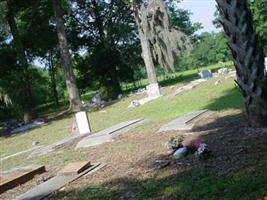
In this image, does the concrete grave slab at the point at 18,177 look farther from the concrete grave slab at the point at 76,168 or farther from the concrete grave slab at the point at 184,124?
the concrete grave slab at the point at 184,124

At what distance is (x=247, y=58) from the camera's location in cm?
771

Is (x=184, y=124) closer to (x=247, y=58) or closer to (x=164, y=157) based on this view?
(x=247, y=58)

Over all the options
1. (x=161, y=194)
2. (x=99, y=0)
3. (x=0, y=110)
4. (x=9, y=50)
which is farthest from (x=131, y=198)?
(x=99, y=0)

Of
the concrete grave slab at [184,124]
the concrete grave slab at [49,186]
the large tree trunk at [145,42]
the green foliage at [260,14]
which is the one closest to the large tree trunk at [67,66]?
the large tree trunk at [145,42]

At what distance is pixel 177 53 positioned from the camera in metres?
30.4

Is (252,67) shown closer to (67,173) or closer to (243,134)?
(243,134)

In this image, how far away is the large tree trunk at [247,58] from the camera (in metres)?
7.71

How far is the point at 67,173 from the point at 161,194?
98.6 inches

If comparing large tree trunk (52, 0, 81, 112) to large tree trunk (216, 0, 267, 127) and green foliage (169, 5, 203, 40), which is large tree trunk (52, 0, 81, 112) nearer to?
large tree trunk (216, 0, 267, 127)

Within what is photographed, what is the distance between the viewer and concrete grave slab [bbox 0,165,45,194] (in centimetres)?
740

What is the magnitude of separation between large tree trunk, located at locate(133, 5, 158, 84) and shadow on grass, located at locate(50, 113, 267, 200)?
59.8ft

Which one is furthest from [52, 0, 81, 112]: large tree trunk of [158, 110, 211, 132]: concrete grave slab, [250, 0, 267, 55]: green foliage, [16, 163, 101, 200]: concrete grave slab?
[250, 0, 267, 55]: green foliage

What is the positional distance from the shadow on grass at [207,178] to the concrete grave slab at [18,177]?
143cm

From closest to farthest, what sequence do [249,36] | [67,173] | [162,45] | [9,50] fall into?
[67,173]
[249,36]
[162,45]
[9,50]
